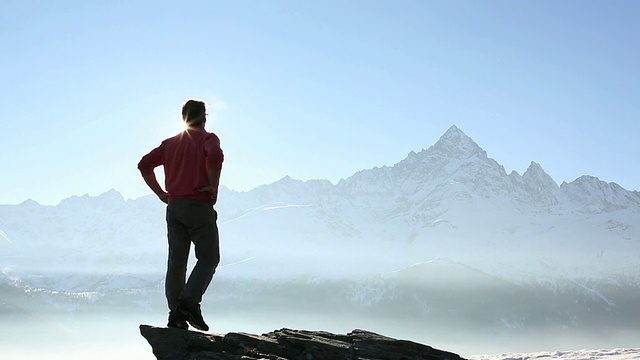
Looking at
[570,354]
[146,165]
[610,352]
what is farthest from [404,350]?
[610,352]

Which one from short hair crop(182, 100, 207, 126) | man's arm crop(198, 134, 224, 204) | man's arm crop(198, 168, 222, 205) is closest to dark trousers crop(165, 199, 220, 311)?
man's arm crop(198, 168, 222, 205)

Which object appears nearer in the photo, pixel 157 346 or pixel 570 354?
pixel 157 346

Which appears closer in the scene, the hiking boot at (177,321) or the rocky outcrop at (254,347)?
the rocky outcrop at (254,347)

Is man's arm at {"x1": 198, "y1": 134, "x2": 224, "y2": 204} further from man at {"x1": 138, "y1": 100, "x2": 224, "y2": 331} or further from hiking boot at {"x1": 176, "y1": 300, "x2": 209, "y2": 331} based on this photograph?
hiking boot at {"x1": 176, "y1": 300, "x2": 209, "y2": 331}

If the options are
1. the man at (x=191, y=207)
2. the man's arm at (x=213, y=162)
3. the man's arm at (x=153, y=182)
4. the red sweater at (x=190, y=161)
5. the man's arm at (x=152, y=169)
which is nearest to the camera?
the man's arm at (x=213, y=162)

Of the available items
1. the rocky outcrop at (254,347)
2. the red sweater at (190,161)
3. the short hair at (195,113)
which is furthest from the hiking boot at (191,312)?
the short hair at (195,113)

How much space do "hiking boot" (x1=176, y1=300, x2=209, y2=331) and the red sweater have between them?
1997 millimetres

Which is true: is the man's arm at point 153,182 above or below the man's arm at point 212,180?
above

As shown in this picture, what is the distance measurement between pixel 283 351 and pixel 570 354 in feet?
71.5

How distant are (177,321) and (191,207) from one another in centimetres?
216

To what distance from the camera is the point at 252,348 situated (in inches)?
462

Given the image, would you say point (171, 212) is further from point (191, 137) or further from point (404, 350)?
point (404, 350)

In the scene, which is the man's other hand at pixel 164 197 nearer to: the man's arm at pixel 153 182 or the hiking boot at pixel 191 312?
the man's arm at pixel 153 182

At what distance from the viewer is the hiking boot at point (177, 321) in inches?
483
